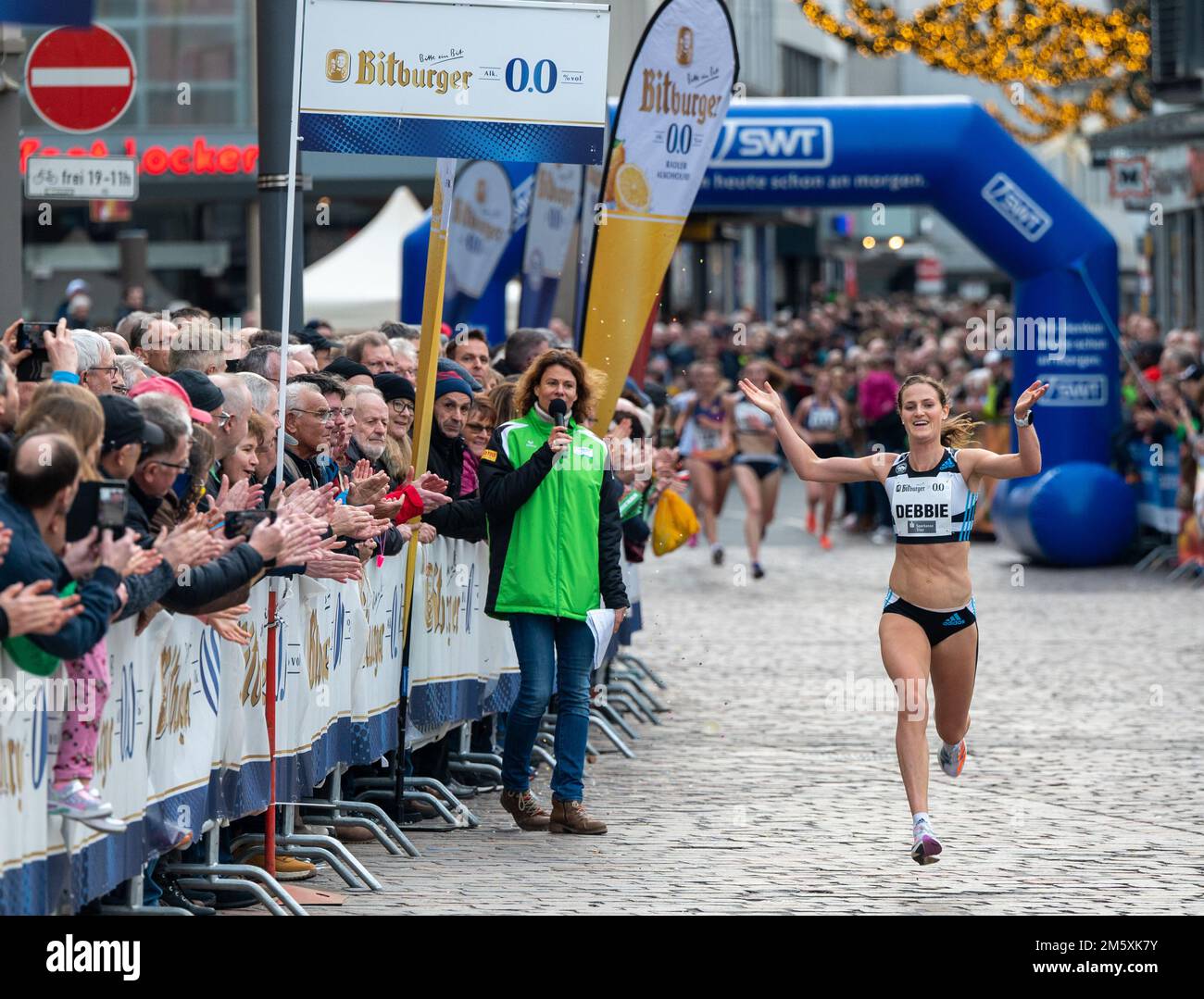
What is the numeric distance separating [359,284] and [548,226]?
348 inches

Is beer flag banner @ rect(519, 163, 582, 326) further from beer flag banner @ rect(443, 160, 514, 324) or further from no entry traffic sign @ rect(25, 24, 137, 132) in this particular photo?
no entry traffic sign @ rect(25, 24, 137, 132)

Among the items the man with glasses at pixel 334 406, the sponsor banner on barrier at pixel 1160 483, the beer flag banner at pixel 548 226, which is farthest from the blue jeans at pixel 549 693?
the sponsor banner on barrier at pixel 1160 483

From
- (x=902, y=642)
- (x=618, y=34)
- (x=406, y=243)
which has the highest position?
(x=618, y=34)

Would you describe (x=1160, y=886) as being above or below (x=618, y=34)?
below

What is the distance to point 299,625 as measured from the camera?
812cm

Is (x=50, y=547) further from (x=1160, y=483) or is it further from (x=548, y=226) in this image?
(x=1160, y=483)

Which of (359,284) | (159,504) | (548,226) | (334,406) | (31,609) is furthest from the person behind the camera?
(359,284)

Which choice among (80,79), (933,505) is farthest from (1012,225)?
(933,505)

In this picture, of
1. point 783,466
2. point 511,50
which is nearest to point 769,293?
point 783,466

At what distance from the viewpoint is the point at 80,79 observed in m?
12.4

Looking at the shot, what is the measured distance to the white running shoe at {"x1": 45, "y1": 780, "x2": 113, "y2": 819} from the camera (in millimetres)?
5969
